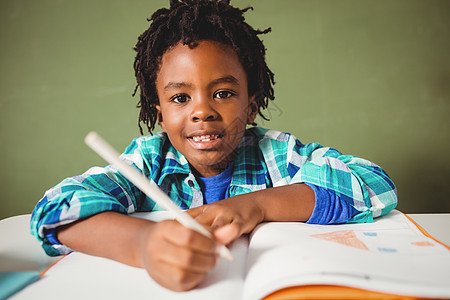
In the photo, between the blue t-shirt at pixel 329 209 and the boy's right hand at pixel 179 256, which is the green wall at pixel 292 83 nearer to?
the blue t-shirt at pixel 329 209

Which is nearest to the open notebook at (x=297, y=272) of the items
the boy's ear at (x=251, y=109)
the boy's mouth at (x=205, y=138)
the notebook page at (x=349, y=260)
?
the notebook page at (x=349, y=260)

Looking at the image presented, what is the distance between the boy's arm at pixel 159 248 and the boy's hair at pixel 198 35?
37cm

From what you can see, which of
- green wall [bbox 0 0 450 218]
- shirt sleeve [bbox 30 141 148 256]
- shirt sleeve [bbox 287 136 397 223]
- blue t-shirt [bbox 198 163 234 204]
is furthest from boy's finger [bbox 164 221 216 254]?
green wall [bbox 0 0 450 218]

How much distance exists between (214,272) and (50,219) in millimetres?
247

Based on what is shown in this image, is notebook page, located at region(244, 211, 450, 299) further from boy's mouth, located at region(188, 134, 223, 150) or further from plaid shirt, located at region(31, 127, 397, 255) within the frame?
boy's mouth, located at region(188, 134, 223, 150)

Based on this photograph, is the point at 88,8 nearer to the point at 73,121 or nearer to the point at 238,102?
the point at 73,121

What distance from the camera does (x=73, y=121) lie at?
1.20 metres

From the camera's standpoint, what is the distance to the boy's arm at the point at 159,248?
310 millimetres

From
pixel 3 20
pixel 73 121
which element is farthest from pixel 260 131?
pixel 3 20

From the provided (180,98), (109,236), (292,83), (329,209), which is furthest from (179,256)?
(292,83)

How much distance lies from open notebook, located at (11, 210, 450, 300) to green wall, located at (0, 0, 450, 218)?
0.71 metres

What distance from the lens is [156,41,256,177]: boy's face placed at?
1.99ft

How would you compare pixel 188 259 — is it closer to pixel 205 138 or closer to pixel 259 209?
pixel 259 209

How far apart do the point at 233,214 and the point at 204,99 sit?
249 millimetres
